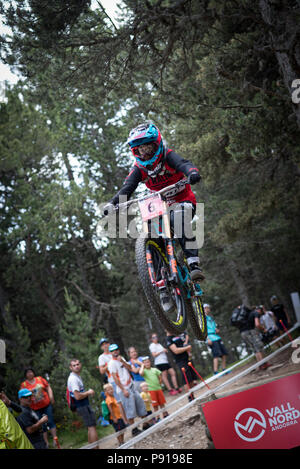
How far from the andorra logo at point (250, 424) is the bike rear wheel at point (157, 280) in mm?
1475

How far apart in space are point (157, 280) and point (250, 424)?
87.5 inches

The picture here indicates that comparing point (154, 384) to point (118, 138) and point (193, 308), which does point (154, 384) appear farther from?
point (118, 138)

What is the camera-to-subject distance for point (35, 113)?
17234 millimetres

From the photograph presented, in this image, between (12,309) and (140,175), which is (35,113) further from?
(140,175)

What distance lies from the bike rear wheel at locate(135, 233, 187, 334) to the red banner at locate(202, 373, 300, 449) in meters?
1.38

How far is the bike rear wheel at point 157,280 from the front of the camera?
4.68 meters

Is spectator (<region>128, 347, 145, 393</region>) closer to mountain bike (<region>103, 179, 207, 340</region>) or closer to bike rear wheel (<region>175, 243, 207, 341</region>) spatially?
bike rear wheel (<region>175, 243, 207, 341</region>)

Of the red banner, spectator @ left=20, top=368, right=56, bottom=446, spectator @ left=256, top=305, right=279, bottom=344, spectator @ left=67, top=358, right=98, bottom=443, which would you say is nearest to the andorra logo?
the red banner

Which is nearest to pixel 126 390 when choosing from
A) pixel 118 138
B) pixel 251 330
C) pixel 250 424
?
pixel 250 424

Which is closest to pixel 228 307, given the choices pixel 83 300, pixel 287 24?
pixel 83 300

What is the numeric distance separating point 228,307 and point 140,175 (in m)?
24.9

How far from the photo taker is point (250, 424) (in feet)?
18.4

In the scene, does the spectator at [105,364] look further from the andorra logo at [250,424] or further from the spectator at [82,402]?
the andorra logo at [250,424]

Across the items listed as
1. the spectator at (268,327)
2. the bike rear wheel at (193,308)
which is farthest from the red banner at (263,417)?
the spectator at (268,327)
